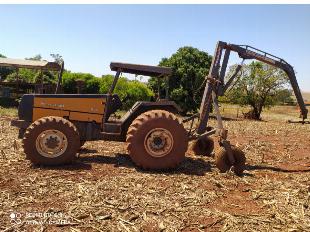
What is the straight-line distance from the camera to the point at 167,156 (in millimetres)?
8391

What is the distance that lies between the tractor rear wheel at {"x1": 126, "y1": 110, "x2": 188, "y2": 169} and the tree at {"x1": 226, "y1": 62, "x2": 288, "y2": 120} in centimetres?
A: 2498

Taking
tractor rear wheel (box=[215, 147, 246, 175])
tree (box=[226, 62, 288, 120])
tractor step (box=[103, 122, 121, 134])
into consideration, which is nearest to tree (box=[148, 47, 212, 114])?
tree (box=[226, 62, 288, 120])

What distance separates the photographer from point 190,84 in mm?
28234

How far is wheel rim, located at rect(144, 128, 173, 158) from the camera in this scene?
27.4 ft

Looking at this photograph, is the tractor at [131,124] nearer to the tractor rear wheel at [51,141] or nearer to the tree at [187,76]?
the tractor rear wheel at [51,141]

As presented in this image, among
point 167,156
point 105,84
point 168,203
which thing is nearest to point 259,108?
point 105,84

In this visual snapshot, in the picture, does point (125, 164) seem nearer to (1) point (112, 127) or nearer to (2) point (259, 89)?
(1) point (112, 127)

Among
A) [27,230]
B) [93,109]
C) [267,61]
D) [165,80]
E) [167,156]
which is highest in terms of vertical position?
[267,61]

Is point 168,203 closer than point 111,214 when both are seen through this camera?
No

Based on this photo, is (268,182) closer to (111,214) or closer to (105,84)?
(111,214)

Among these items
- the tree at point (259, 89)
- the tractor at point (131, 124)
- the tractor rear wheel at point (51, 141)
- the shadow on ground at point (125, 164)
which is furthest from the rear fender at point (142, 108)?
the tree at point (259, 89)

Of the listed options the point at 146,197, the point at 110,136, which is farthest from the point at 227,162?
the point at 110,136

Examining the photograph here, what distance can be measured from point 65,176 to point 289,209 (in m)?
4.56

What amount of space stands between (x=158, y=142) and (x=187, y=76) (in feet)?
66.4
